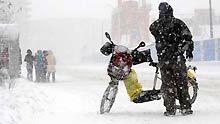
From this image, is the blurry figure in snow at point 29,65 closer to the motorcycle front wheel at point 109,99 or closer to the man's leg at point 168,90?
the motorcycle front wheel at point 109,99

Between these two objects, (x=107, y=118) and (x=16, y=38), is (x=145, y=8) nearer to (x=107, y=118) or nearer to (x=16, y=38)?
(x=16, y=38)

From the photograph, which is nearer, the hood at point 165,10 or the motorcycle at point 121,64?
the hood at point 165,10

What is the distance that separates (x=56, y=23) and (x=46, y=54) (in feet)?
566

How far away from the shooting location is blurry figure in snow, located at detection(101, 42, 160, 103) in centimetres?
770

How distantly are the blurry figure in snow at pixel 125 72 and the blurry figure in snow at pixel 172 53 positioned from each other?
494 millimetres

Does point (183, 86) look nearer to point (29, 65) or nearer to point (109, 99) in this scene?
point (109, 99)

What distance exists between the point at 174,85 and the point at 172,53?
538mm

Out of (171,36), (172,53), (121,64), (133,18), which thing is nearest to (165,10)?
(171,36)

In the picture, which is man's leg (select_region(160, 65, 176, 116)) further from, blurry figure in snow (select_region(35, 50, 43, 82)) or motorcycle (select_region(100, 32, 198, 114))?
blurry figure in snow (select_region(35, 50, 43, 82))

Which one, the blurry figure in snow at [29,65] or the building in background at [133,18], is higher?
the building in background at [133,18]

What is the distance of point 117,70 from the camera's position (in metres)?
7.69

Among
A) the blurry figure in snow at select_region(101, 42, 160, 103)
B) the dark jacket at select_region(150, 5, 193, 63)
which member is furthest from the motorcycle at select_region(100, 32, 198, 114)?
the dark jacket at select_region(150, 5, 193, 63)

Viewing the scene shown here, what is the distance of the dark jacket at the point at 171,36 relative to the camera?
7.14m

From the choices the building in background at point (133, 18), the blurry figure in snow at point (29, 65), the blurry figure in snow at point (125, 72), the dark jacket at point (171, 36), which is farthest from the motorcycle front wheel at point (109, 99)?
the building in background at point (133, 18)
